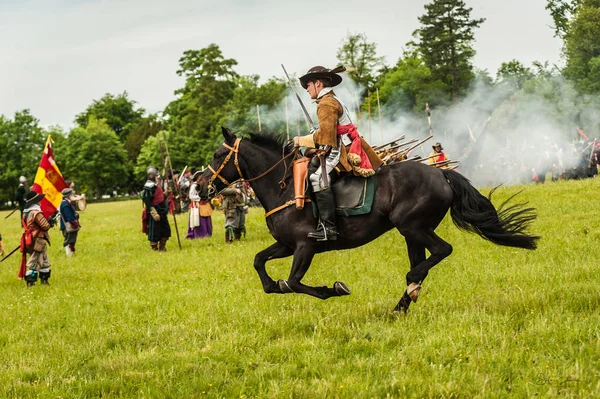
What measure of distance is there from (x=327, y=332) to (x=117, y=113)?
130628 millimetres

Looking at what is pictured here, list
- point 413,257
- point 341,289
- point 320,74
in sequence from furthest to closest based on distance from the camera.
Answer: point 413,257
point 320,74
point 341,289

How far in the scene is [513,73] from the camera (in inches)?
3295

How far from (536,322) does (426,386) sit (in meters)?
2.36

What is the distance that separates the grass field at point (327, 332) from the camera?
277 inches

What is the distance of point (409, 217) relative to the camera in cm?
962

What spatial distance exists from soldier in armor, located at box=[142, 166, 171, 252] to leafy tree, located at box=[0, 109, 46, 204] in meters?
80.0

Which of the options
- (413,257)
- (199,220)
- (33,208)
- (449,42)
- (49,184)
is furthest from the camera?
(449,42)

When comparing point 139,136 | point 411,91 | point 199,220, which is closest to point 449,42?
Answer: point 411,91

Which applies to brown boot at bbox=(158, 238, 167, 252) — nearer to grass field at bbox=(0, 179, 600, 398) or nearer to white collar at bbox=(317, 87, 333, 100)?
grass field at bbox=(0, 179, 600, 398)

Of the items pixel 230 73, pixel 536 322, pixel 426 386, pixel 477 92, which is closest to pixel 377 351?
pixel 426 386

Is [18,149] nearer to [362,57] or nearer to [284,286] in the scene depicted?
[362,57]

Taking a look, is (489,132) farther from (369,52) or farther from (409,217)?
(409,217)

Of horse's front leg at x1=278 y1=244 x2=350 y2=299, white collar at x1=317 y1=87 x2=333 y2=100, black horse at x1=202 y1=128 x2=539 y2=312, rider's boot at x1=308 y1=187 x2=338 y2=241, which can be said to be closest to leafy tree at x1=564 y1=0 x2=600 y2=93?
black horse at x1=202 y1=128 x2=539 y2=312

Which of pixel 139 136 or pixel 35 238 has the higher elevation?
pixel 139 136
